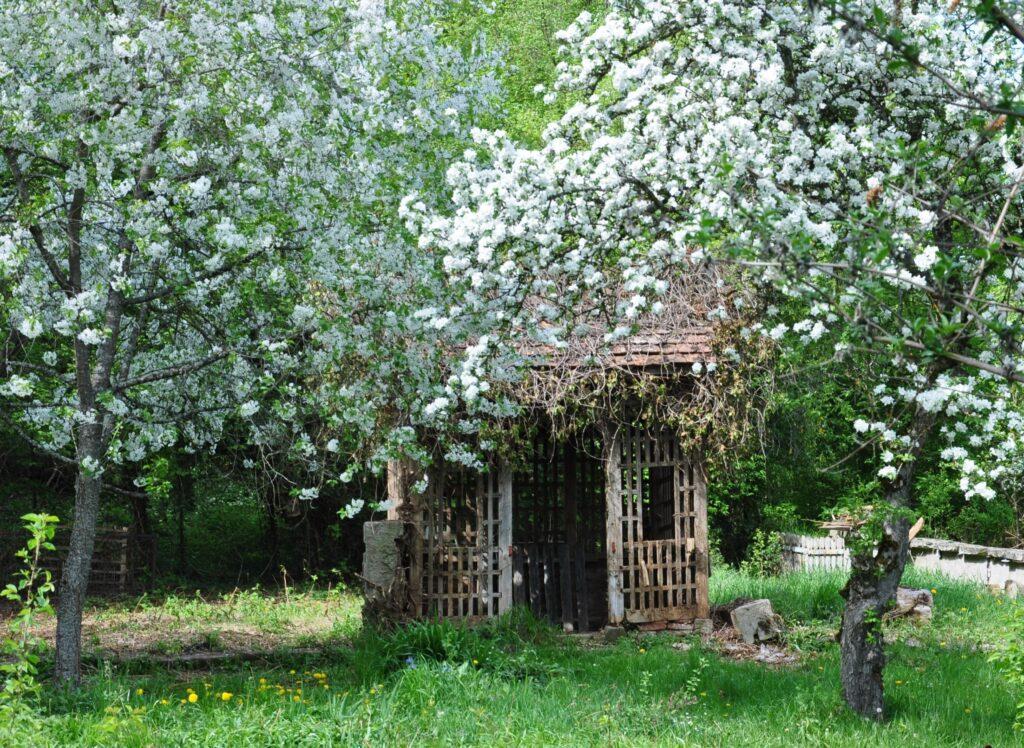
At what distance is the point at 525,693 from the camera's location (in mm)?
6711

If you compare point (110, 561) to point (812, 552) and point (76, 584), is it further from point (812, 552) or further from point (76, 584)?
point (812, 552)

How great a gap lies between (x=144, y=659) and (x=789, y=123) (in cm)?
711

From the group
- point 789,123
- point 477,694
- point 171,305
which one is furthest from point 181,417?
point 789,123

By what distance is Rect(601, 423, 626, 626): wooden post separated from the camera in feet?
36.3

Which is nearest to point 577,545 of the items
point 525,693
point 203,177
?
point 525,693

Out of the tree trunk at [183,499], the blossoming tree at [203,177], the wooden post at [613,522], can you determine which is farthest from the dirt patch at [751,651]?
the tree trunk at [183,499]

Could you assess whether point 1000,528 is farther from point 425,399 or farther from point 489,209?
point 489,209

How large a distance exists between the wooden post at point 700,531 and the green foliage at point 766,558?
4833 millimetres

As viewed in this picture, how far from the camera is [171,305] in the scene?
25.6 ft

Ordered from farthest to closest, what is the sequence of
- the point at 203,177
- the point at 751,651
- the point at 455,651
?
the point at 751,651 < the point at 455,651 < the point at 203,177

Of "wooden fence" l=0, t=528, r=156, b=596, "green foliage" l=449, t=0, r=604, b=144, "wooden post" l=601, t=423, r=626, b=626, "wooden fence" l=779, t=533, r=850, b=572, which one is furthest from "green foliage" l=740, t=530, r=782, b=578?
"wooden fence" l=0, t=528, r=156, b=596

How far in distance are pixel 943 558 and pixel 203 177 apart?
40.3 ft

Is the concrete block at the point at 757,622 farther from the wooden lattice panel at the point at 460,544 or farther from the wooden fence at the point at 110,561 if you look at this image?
the wooden fence at the point at 110,561

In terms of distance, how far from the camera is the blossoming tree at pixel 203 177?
6.26 metres
